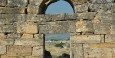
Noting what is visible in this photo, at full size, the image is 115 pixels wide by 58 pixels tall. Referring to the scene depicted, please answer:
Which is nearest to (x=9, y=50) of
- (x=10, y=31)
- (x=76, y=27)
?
(x=10, y=31)

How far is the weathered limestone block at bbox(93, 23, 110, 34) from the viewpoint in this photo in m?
10.6

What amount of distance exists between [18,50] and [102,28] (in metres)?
3.03

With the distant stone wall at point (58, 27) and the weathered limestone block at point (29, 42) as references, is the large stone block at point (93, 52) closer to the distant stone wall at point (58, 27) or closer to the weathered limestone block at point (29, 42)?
the distant stone wall at point (58, 27)

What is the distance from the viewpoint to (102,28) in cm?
1060

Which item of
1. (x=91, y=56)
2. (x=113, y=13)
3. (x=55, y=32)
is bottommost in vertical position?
(x=91, y=56)

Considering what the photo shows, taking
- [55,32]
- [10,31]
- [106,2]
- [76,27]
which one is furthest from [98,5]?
[10,31]

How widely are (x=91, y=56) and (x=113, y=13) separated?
1661 millimetres

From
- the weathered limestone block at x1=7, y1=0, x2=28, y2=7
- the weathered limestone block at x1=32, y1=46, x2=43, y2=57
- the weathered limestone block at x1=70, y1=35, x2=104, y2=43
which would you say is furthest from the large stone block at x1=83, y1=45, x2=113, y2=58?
the weathered limestone block at x1=7, y1=0, x2=28, y2=7

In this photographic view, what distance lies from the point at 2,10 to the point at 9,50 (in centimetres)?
144

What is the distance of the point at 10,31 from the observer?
10.9 metres

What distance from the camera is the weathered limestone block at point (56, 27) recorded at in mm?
10680

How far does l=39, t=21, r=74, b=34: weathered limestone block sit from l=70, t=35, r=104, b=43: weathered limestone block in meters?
0.35

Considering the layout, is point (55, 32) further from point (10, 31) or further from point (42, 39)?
point (10, 31)

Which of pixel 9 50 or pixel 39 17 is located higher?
pixel 39 17
